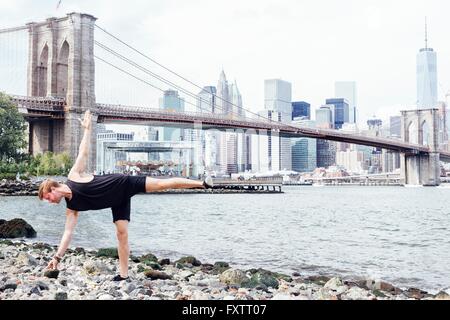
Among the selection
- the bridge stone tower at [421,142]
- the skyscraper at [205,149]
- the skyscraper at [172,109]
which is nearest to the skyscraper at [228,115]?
the skyscraper at [205,149]

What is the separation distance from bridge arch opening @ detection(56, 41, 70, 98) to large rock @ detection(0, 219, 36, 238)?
1.45 meters

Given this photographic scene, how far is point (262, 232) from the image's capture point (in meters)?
9.19

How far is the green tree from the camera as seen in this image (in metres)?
5.78

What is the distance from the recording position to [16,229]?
17.9 feet

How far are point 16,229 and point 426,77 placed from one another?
428 centimetres

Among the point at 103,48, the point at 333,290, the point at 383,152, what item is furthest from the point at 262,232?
the point at 333,290

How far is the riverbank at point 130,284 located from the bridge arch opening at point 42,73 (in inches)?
88.0

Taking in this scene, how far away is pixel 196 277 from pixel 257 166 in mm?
2980

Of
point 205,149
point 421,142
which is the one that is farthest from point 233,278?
point 421,142

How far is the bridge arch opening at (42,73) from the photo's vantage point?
580cm

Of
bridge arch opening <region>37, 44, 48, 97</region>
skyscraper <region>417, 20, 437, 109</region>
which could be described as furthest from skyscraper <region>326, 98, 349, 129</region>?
bridge arch opening <region>37, 44, 48, 97</region>

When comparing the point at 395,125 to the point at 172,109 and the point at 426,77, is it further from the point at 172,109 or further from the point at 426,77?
the point at 172,109

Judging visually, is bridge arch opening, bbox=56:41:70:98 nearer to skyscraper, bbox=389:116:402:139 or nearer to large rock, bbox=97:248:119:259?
large rock, bbox=97:248:119:259
